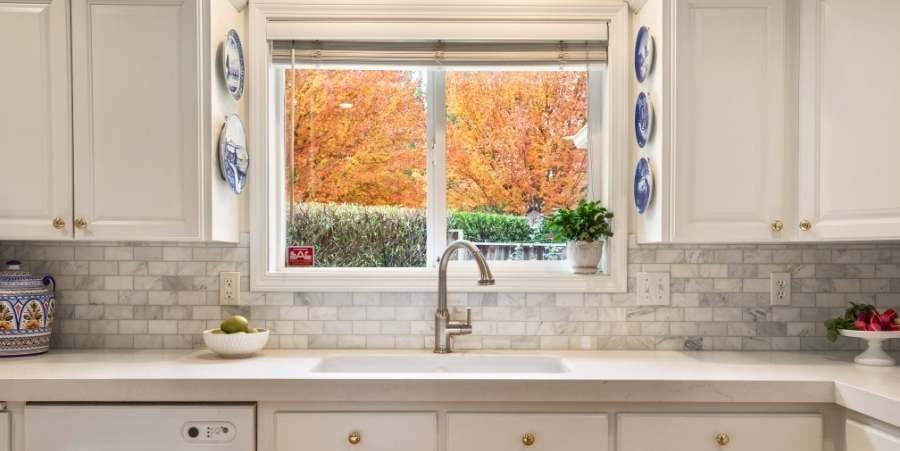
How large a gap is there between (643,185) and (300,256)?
1324 millimetres

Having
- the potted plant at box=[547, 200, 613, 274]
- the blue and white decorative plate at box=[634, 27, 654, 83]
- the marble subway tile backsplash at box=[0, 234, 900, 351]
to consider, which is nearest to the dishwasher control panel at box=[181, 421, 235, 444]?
the marble subway tile backsplash at box=[0, 234, 900, 351]

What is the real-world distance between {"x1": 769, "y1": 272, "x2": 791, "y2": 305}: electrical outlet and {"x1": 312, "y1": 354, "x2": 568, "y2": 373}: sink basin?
885 millimetres

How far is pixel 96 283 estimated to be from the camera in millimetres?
2336

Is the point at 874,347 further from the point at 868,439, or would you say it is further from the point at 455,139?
the point at 455,139

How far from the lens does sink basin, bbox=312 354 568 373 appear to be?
220 cm

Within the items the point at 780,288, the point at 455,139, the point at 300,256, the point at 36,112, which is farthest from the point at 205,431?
the point at 780,288

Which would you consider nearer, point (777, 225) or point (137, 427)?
point (137, 427)

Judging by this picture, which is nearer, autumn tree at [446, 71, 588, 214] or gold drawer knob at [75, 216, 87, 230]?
gold drawer knob at [75, 216, 87, 230]

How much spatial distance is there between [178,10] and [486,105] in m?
1.16

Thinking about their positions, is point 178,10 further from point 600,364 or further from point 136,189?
point 600,364

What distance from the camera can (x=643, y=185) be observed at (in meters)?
2.20

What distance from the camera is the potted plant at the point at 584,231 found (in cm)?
230

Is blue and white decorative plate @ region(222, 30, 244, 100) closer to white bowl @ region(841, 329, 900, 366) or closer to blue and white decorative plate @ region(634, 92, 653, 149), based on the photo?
blue and white decorative plate @ region(634, 92, 653, 149)

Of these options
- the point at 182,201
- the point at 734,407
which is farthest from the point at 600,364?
the point at 182,201
